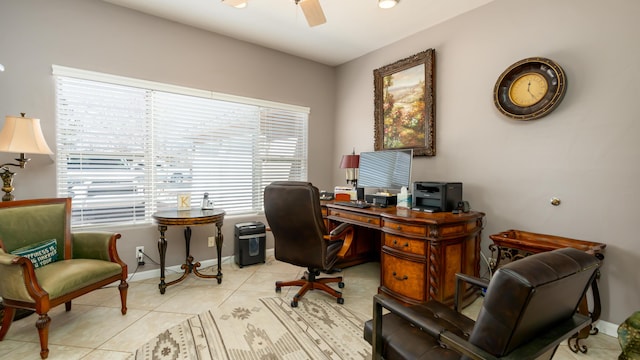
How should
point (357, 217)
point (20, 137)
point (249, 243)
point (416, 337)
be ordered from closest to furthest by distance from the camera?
1. point (416, 337)
2. point (20, 137)
3. point (357, 217)
4. point (249, 243)

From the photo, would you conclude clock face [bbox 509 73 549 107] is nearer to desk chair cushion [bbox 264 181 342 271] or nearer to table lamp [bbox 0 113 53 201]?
desk chair cushion [bbox 264 181 342 271]

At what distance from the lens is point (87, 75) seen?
2.61 m

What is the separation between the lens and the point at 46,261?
2094 mm

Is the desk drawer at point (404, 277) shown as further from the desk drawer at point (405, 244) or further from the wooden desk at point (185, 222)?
the wooden desk at point (185, 222)

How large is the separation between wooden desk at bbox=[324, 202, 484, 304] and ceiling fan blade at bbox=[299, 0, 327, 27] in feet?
5.58

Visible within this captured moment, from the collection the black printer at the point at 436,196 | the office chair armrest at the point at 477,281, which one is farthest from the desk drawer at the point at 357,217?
the office chair armrest at the point at 477,281

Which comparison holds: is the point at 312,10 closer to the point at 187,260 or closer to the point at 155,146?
the point at 155,146

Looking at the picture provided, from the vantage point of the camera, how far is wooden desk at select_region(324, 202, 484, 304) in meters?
2.22

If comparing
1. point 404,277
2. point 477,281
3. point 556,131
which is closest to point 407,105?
point 556,131

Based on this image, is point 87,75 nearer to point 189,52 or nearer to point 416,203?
point 189,52

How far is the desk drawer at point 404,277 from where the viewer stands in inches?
89.7

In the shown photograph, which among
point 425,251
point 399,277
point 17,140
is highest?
point 17,140

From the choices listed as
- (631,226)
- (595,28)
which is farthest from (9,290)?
(595,28)

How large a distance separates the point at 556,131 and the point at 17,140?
414 cm
